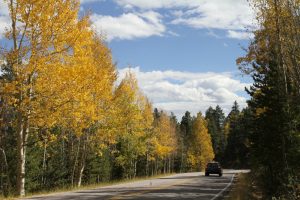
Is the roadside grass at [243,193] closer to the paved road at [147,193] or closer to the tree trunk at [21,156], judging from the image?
the paved road at [147,193]

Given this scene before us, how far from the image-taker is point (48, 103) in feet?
62.2

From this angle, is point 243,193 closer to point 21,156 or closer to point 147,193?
point 147,193

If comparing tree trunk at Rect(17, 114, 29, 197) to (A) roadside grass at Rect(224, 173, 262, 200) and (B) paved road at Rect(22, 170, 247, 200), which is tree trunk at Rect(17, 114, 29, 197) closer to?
(B) paved road at Rect(22, 170, 247, 200)

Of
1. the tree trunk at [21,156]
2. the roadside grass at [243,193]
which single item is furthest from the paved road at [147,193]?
the tree trunk at [21,156]

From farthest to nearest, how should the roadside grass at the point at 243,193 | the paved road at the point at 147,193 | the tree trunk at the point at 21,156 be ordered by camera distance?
the tree trunk at the point at 21,156 < the roadside grass at the point at 243,193 < the paved road at the point at 147,193

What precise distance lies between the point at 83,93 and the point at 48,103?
1.71m

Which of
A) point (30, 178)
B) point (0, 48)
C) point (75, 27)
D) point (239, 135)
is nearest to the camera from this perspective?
point (0, 48)

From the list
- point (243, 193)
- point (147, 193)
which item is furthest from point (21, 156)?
point (243, 193)

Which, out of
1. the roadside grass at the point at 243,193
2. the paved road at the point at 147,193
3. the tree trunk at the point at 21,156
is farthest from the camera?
the tree trunk at the point at 21,156

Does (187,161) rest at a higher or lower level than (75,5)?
lower

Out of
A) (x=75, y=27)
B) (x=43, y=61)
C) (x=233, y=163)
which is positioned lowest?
(x=233, y=163)

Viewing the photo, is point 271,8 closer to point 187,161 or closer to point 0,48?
point 0,48

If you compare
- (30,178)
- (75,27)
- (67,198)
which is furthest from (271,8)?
(30,178)

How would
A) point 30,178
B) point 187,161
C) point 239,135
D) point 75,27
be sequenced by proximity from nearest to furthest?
point 75,27, point 30,178, point 187,161, point 239,135
